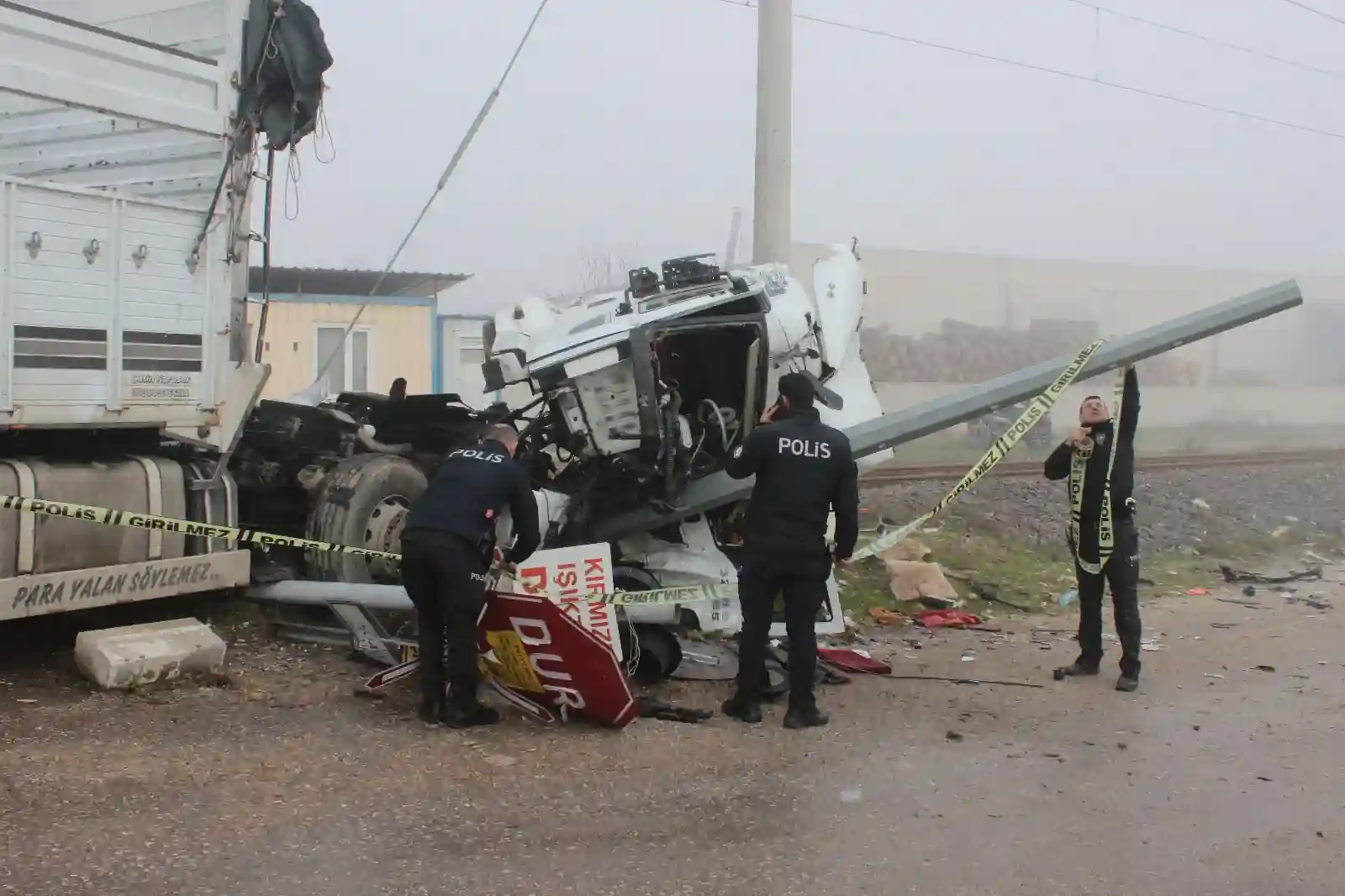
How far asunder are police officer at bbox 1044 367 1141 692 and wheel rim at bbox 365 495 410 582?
3.77 meters

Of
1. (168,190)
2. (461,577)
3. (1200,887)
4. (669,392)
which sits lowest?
(1200,887)

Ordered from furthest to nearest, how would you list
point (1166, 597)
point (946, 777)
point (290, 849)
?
point (1166, 597)
point (946, 777)
point (290, 849)

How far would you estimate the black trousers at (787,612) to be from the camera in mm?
5855

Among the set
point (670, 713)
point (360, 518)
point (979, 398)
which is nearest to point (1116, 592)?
point (979, 398)

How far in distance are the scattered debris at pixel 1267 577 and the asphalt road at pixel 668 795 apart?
4570 millimetres

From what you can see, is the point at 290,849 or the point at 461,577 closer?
the point at 290,849

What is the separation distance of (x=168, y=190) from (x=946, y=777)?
183 inches

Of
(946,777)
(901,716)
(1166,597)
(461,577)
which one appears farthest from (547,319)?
(1166,597)

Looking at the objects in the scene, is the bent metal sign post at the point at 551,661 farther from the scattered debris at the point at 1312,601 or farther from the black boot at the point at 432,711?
the scattered debris at the point at 1312,601

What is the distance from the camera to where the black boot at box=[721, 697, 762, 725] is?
231 inches

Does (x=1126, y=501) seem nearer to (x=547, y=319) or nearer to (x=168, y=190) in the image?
(x=547, y=319)

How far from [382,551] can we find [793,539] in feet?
8.32

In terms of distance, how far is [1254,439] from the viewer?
25.9 metres

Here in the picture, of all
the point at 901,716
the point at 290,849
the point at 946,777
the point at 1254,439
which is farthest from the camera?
the point at 1254,439
